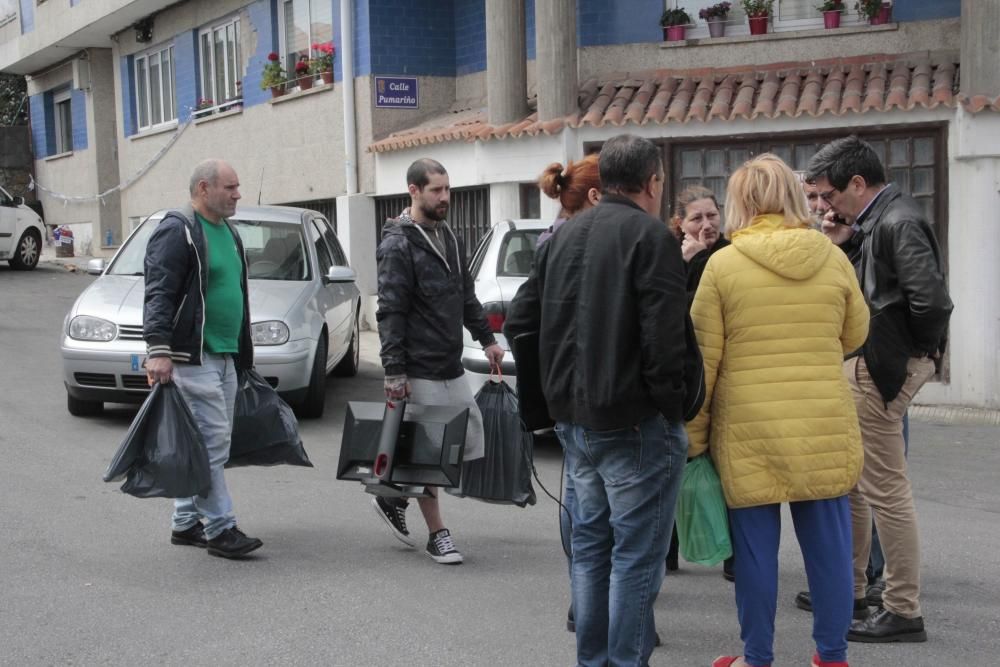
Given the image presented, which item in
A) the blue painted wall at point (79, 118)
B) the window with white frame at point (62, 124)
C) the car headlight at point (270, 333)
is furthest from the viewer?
the window with white frame at point (62, 124)

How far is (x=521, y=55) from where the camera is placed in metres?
13.7

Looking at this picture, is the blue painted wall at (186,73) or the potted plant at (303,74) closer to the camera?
the potted plant at (303,74)

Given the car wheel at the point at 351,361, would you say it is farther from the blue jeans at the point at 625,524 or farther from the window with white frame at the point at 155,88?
the window with white frame at the point at 155,88

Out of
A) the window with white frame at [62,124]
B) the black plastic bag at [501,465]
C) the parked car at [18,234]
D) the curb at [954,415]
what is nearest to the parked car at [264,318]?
the black plastic bag at [501,465]

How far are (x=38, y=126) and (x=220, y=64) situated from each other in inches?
446

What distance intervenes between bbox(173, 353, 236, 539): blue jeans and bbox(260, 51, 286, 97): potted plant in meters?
13.3

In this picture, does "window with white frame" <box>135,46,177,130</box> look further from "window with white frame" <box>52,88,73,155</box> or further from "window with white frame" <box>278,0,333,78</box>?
"window with white frame" <box>52,88,73,155</box>

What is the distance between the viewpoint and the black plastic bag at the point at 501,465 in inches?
217

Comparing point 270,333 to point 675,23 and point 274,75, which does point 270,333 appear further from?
point 274,75

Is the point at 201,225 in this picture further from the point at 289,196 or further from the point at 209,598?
the point at 289,196

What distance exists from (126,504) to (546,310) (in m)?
3.87

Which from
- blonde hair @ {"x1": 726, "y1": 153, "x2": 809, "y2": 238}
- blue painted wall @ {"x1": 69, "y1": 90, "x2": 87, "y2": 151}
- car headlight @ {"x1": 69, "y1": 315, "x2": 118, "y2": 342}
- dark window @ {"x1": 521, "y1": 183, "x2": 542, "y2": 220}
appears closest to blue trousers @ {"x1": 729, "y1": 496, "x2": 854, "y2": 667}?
blonde hair @ {"x1": 726, "y1": 153, "x2": 809, "y2": 238}

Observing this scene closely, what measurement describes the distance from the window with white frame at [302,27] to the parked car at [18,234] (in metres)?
6.70

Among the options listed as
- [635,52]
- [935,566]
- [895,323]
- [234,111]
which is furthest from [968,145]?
[234,111]
